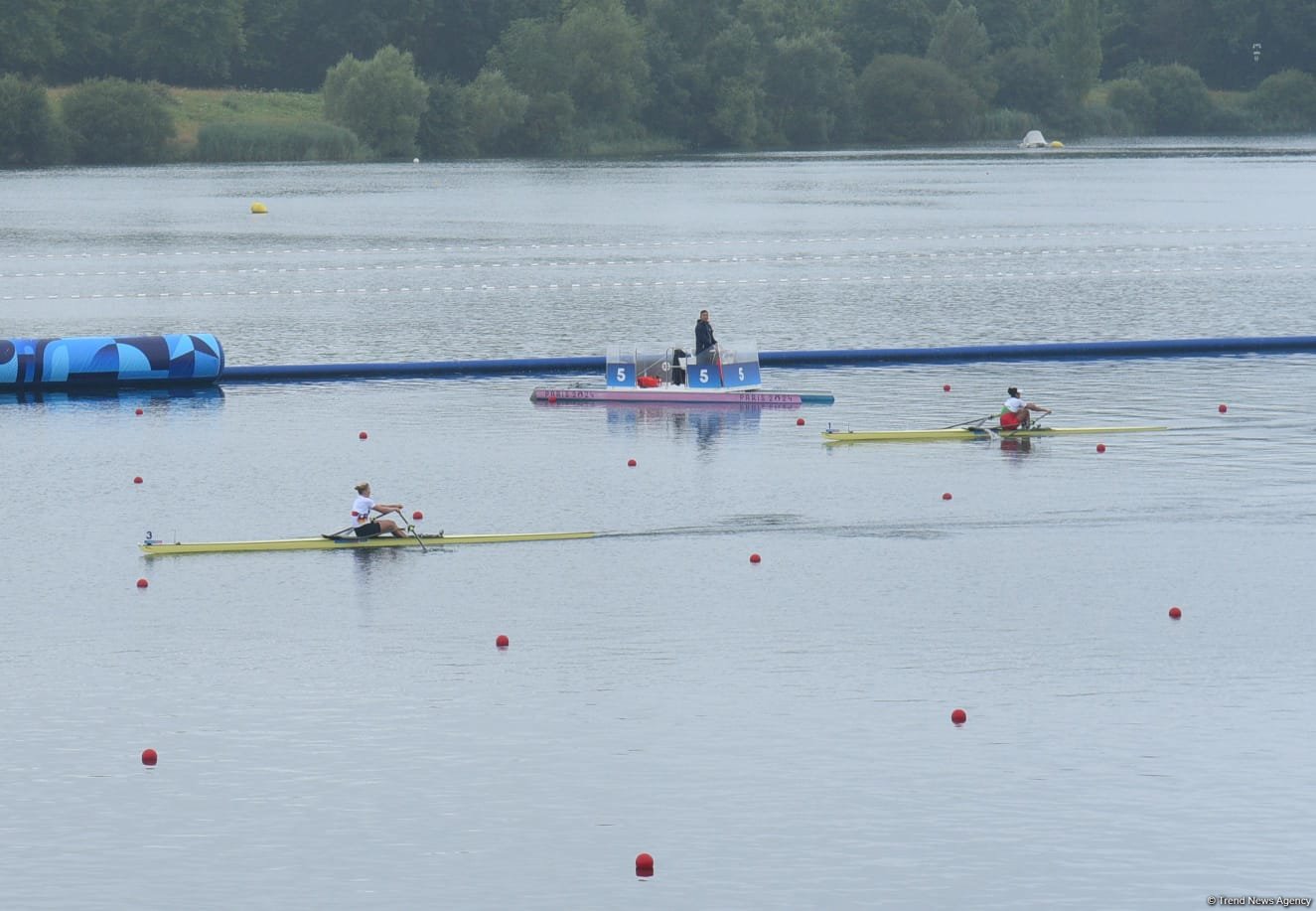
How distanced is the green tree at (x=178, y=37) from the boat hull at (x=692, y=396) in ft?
459

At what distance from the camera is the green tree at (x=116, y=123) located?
15725cm

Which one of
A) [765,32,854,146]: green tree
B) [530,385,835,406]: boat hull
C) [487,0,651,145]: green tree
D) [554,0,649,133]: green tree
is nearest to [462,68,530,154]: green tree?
[487,0,651,145]: green tree

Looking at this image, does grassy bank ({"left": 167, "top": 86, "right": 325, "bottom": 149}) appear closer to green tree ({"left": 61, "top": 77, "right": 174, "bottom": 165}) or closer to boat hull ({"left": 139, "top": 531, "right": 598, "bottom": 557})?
green tree ({"left": 61, "top": 77, "right": 174, "bottom": 165})

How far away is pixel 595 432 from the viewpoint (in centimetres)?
4275

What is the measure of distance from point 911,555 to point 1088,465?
7.93 meters

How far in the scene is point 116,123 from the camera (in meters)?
158

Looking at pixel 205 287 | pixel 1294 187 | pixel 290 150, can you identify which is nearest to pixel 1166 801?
pixel 205 287

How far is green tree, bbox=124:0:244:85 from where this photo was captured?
177000 millimetres

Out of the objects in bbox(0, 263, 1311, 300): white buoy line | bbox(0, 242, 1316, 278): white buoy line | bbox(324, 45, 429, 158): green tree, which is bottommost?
bbox(0, 263, 1311, 300): white buoy line

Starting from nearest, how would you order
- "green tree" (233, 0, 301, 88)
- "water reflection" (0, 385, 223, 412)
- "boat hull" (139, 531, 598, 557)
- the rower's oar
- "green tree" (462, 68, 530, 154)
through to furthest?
"boat hull" (139, 531, 598, 557) < the rower's oar < "water reflection" (0, 385, 223, 412) < "green tree" (462, 68, 530, 154) < "green tree" (233, 0, 301, 88)

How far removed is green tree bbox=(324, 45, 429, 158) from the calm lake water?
10575cm

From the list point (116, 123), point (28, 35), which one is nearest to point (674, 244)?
point (116, 123)

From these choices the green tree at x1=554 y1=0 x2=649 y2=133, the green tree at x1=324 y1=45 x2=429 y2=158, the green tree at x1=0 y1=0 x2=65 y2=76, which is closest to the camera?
the green tree at x1=324 y1=45 x2=429 y2=158

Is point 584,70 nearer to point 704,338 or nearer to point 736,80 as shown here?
point 736,80
